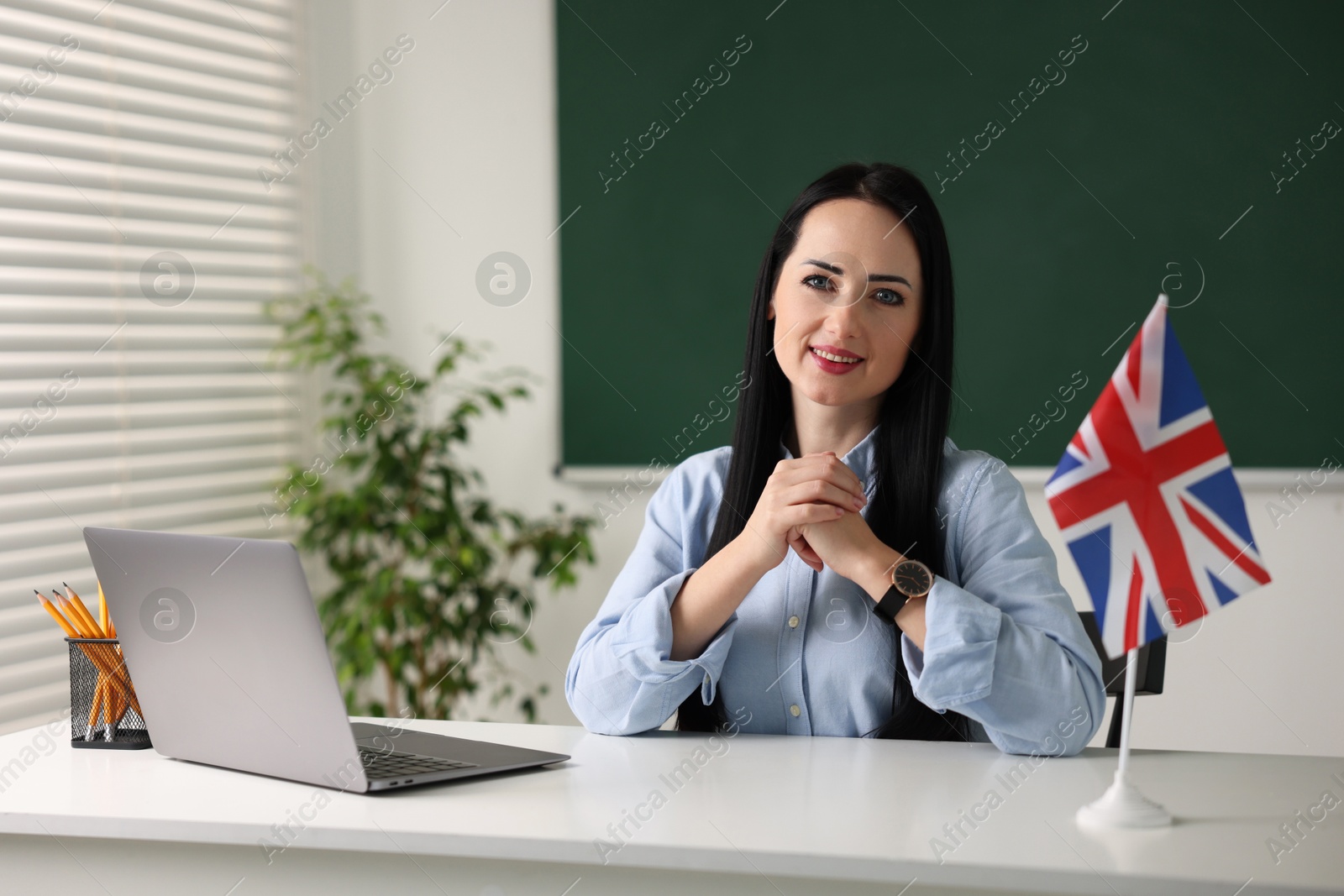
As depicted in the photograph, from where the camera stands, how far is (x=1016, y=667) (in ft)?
4.48

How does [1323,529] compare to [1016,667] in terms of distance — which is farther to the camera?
[1323,529]

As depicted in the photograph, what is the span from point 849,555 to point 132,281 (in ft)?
7.52

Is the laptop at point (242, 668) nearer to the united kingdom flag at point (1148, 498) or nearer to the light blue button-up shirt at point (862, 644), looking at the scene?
the light blue button-up shirt at point (862, 644)

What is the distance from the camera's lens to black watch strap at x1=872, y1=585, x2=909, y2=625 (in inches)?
55.6

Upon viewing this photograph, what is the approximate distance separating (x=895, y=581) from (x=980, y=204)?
6.31ft

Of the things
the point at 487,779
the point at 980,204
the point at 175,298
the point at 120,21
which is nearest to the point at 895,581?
the point at 487,779

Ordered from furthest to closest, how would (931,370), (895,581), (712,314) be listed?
(712,314), (931,370), (895,581)

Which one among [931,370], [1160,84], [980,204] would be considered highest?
[1160,84]

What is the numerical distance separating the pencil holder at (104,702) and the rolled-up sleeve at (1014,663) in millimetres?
953

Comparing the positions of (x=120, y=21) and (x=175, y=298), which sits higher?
(x=120, y=21)

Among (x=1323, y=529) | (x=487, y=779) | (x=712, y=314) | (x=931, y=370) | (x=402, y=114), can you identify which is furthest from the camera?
(x=402, y=114)

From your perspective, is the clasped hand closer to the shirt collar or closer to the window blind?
the shirt collar

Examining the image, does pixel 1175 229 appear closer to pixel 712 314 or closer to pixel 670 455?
pixel 712 314

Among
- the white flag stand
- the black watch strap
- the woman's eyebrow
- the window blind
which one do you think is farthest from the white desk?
the window blind
